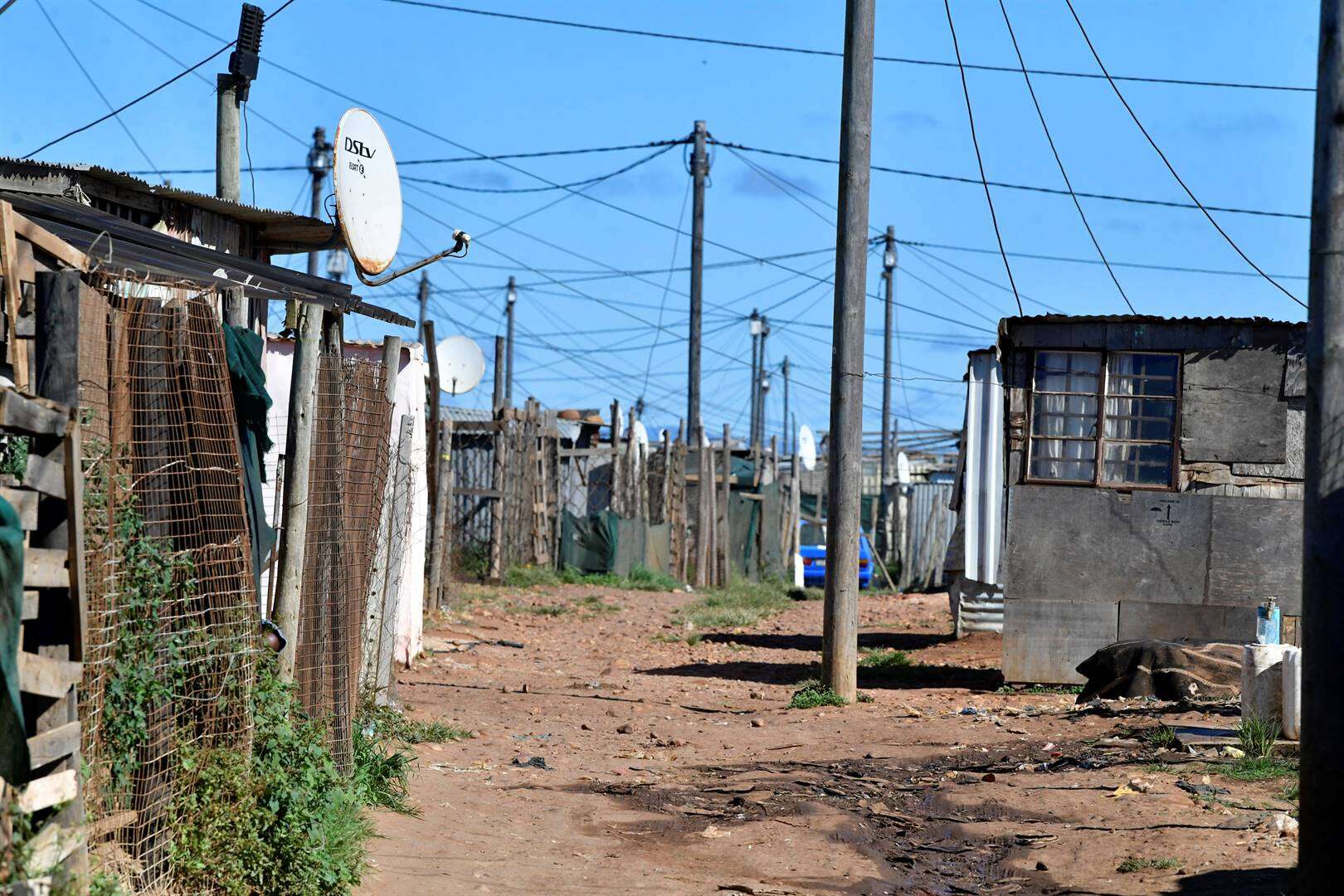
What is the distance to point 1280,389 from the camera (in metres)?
12.6

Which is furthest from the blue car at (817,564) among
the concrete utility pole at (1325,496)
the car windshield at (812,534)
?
the concrete utility pole at (1325,496)

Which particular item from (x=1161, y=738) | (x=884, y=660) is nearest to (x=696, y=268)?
(x=884, y=660)

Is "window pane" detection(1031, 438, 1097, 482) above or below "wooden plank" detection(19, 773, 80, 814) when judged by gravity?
above

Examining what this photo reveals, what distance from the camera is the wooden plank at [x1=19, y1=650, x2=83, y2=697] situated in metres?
3.93

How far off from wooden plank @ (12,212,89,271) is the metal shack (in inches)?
379

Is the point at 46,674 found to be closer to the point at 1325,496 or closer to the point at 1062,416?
the point at 1325,496

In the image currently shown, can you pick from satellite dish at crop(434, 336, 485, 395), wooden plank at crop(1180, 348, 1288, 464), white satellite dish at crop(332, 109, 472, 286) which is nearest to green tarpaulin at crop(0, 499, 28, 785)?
white satellite dish at crop(332, 109, 472, 286)

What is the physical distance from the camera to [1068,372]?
13.1m

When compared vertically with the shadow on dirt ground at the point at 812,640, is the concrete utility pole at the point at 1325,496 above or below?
above

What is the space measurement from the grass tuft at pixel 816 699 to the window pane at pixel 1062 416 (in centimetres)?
325

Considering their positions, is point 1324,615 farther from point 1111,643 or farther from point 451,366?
point 451,366

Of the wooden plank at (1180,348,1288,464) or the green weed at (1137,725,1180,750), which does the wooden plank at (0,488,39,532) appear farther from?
the wooden plank at (1180,348,1288,464)

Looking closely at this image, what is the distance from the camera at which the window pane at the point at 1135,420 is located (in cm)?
1292

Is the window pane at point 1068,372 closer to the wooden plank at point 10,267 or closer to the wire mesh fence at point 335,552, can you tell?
the wire mesh fence at point 335,552
